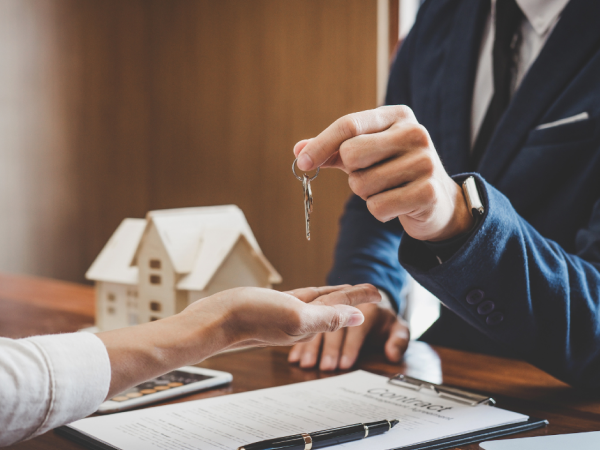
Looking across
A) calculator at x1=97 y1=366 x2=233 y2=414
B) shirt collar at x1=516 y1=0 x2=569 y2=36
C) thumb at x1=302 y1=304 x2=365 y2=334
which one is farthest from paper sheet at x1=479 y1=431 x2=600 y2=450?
shirt collar at x1=516 y1=0 x2=569 y2=36

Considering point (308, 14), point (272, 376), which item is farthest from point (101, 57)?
point (272, 376)

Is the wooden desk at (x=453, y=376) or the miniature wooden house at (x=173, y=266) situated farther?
the miniature wooden house at (x=173, y=266)

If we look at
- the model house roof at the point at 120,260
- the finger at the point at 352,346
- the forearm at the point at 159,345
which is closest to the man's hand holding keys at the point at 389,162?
the forearm at the point at 159,345

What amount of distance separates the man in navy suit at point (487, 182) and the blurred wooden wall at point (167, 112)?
2413mm

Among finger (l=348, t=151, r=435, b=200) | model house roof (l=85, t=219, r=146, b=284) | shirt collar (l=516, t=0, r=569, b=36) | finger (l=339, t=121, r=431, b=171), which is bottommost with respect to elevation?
model house roof (l=85, t=219, r=146, b=284)

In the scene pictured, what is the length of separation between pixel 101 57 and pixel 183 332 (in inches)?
182

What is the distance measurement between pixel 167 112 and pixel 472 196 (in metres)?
4.33

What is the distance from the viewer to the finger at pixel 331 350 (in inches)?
39.9

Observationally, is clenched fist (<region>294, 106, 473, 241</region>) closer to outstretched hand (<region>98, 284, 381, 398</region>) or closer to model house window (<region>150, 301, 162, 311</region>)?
outstretched hand (<region>98, 284, 381, 398</region>)

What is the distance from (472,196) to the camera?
2.65 ft

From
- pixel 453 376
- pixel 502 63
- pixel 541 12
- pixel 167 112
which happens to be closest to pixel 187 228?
pixel 453 376

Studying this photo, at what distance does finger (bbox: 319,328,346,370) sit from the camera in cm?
101

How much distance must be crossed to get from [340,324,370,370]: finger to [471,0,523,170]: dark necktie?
1.62 feet

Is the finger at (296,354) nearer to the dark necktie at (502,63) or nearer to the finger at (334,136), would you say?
the finger at (334,136)
